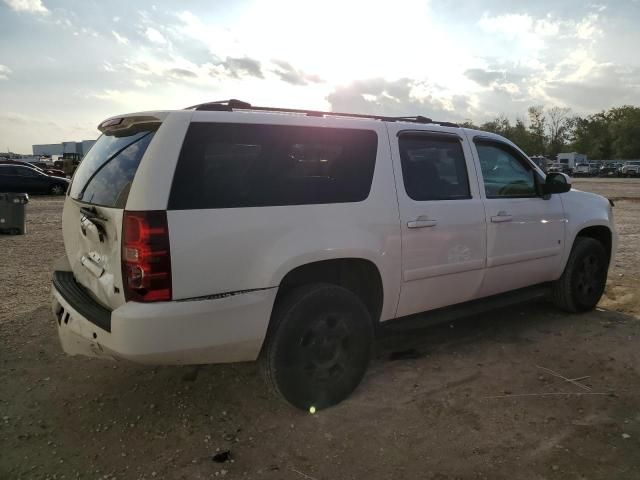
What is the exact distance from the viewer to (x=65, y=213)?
3.67 metres

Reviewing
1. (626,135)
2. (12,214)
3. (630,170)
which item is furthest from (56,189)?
(626,135)

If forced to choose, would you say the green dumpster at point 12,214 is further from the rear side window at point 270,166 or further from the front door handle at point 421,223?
the front door handle at point 421,223

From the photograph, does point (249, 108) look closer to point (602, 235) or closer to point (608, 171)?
point (602, 235)

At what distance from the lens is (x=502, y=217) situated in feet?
13.8

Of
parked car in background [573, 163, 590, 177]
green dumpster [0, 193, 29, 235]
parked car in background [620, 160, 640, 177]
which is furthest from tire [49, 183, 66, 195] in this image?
parked car in background [573, 163, 590, 177]

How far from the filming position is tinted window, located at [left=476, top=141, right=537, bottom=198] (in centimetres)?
428

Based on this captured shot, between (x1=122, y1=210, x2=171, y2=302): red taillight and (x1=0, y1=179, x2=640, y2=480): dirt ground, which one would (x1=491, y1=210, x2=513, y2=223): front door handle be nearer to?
(x1=0, y1=179, x2=640, y2=480): dirt ground

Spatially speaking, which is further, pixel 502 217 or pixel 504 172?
pixel 504 172

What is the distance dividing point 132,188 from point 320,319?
1343 mm

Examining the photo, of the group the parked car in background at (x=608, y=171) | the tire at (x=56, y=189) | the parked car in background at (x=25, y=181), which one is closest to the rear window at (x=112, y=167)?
the parked car in background at (x=25, y=181)

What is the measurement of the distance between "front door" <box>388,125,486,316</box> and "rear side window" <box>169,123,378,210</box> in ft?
1.26

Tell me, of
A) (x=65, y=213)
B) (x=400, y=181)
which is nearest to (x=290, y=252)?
(x=400, y=181)

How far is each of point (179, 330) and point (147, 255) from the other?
428mm

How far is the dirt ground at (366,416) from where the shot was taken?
273 centimetres
